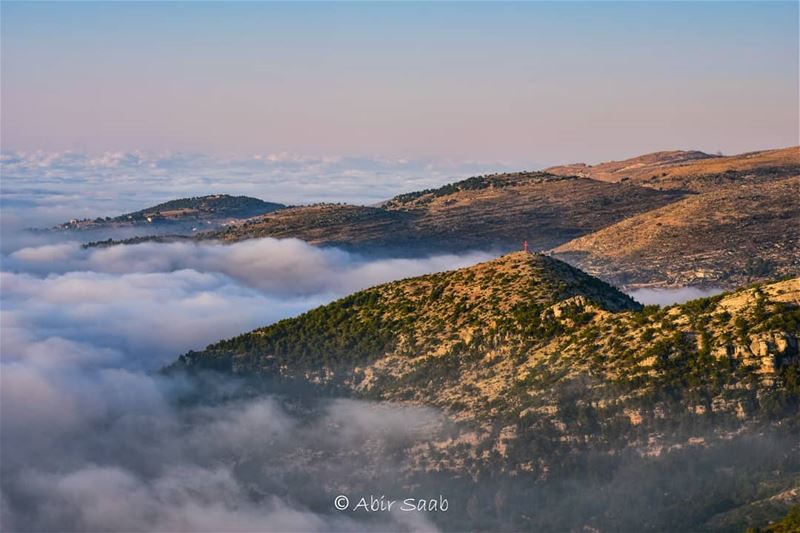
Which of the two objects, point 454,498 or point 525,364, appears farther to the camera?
point 525,364

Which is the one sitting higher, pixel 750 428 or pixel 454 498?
pixel 750 428

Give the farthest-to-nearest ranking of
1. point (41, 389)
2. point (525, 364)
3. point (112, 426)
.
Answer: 1. point (41, 389)
2. point (112, 426)
3. point (525, 364)

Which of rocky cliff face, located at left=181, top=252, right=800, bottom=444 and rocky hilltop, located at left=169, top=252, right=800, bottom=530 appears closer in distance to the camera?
rocky hilltop, located at left=169, top=252, right=800, bottom=530

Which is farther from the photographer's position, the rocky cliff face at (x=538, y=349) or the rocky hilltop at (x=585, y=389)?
the rocky cliff face at (x=538, y=349)

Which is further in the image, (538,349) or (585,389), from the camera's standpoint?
(538,349)

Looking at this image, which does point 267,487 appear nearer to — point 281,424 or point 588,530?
point 281,424

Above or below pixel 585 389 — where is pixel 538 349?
above

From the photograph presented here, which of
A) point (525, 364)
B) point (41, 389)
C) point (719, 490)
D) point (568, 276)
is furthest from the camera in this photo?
point (41, 389)

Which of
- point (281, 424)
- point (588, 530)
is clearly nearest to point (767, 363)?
point (588, 530)
